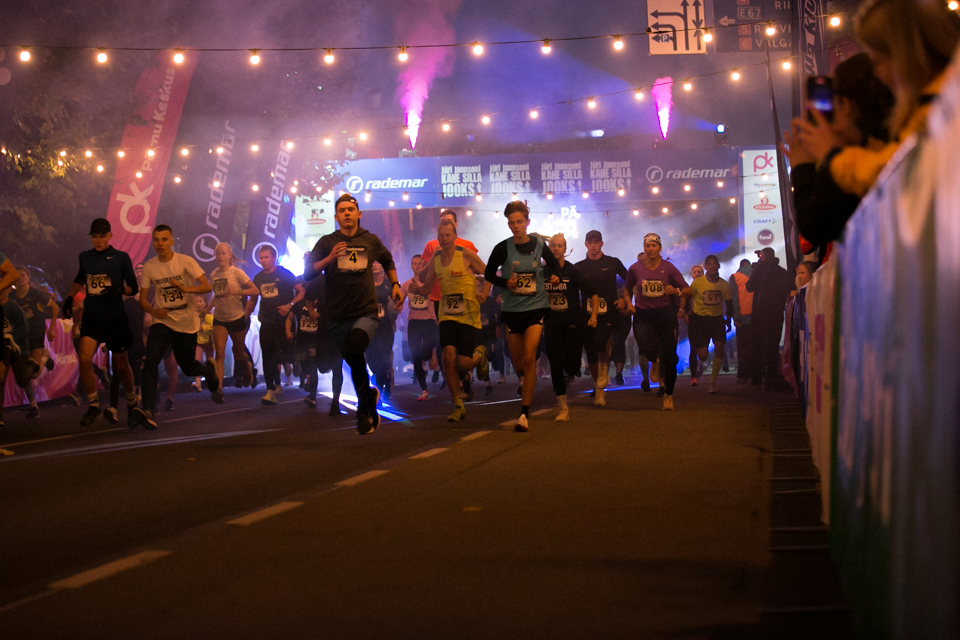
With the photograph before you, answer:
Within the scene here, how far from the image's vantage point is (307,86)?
29.4 metres

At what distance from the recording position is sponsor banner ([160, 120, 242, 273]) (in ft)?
77.5

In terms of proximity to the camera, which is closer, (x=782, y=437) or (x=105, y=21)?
(x=782, y=437)

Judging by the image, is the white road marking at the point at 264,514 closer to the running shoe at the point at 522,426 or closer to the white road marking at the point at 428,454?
the white road marking at the point at 428,454

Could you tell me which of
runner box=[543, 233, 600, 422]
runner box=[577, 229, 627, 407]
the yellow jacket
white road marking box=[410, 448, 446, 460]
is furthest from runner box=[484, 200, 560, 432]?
the yellow jacket

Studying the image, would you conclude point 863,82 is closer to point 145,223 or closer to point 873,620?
point 873,620

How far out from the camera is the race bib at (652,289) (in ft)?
40.3

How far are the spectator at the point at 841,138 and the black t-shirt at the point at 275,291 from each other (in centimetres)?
1131

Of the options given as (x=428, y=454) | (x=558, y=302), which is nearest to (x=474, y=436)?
(x=428, y=454)

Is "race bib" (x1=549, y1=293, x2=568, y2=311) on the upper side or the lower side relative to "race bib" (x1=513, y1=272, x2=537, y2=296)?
lower

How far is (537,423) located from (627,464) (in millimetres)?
3236

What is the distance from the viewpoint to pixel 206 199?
79.6 ft

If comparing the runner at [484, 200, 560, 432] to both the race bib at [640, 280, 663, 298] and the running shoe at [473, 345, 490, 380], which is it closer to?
the running shoe at [473, 345, 490, 380]

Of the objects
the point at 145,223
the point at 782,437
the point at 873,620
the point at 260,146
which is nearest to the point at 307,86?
the point at 260,146

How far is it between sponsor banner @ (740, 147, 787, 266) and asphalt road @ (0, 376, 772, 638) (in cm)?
4152
